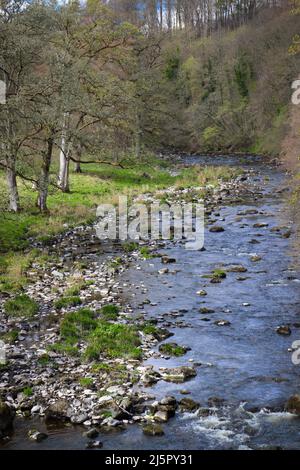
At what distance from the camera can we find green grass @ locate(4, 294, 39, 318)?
19.6 meters

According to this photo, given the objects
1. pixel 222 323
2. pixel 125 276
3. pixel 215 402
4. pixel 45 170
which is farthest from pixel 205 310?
pixel 45 170

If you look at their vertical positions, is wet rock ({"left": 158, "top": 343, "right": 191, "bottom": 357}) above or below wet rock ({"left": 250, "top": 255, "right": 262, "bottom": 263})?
below

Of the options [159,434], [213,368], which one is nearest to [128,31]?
[213,368]

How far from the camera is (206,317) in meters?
19.4

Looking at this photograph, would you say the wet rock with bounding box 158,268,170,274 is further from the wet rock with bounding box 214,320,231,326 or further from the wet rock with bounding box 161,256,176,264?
the wet rock with bounding box 214,320,231,326

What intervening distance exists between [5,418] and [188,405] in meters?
4.24

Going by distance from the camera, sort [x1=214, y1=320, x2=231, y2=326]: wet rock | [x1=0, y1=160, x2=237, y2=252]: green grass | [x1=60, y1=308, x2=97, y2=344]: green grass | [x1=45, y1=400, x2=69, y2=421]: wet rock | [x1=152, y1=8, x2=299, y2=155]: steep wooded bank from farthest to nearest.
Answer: [x1=152, y1=8, x2=299, y2=155]: steep wooded bank < [x1=0, y1=160, x2=237, y2=252]: green grass < [x1=214, y1=320, x2=231, y2=326]: wet rock < [x1=60, y1=308, x2=97, y2=344]: green grass < [x1=45, y1=400, x2=69, y2=421]: wet rock

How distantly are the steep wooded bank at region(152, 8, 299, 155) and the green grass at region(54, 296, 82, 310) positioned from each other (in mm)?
49169

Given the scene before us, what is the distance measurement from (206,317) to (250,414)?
20.7 feet

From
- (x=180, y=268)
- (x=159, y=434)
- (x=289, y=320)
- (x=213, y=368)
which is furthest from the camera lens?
(x=180, y=268)

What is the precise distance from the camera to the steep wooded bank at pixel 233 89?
77.8 m

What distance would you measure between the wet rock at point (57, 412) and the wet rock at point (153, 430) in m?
1.95

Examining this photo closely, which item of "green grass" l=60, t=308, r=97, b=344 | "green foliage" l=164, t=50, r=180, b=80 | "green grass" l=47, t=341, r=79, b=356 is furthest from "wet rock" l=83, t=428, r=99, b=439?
"green foliage" l=164, t=50, r=180, b=80
